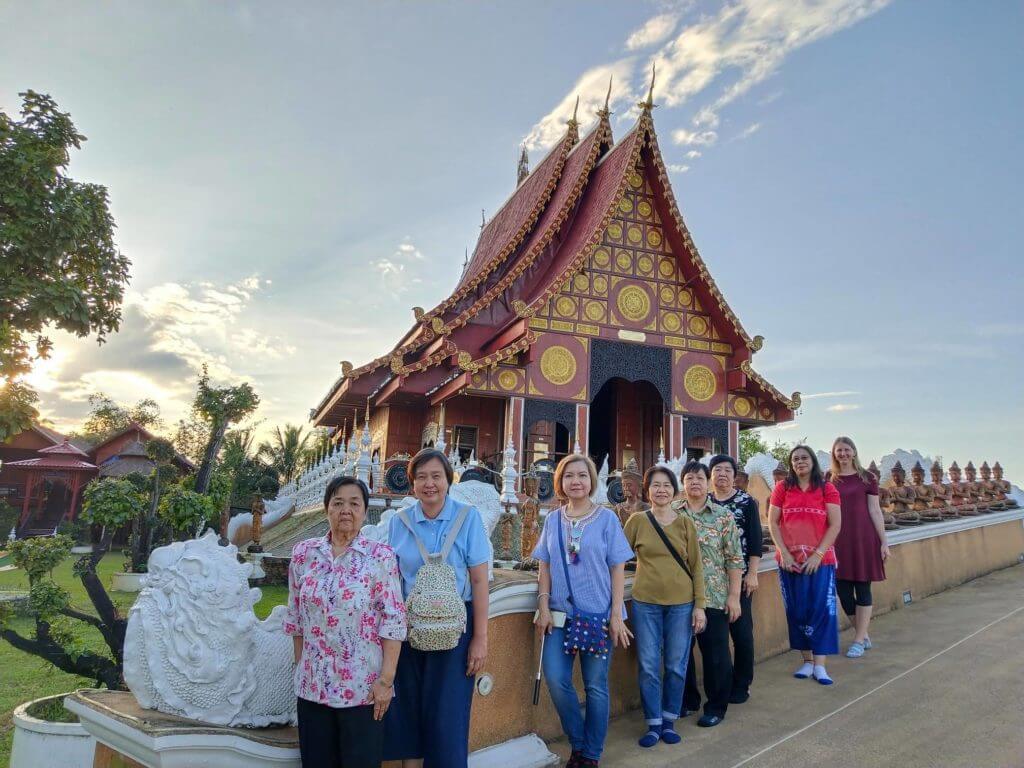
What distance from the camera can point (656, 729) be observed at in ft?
10.6

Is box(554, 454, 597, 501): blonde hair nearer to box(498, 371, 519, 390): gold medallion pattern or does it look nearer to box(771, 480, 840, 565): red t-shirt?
box(771, 480, 840, 565): red t-shirt

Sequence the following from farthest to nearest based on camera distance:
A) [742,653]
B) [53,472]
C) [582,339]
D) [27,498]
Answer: [53,472] → [27,498] → [582,339] → [742,653]

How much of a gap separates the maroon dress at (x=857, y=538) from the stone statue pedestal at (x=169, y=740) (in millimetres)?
3548

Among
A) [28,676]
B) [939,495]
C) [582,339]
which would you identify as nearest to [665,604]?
[28,676]

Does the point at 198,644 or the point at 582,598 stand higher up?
the point at 582,598

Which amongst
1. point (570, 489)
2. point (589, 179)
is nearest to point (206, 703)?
point (570, 489)

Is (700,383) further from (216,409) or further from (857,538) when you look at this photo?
(216,409)

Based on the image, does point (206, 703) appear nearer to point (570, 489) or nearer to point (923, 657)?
point (570, 489)

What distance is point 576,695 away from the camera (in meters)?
2.89

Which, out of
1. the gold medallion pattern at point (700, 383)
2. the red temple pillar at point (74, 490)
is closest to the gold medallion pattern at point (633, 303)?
the gold medallion pattern at point (700, 383)

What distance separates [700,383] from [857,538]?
8.70 m

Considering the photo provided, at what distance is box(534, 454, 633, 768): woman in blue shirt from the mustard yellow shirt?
1.18 feet

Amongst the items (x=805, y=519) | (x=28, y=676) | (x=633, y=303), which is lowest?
(x=28, y=676)

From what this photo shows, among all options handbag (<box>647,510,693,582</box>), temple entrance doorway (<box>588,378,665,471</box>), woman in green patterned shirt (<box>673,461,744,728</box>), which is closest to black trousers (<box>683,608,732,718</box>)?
woman in green patterned shirt (<box>673,461,744,728</box>)
